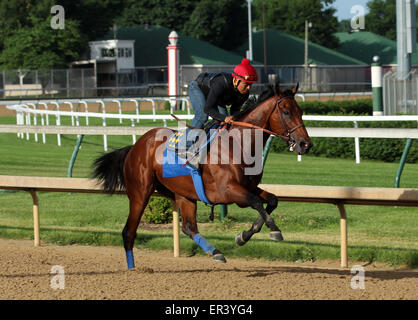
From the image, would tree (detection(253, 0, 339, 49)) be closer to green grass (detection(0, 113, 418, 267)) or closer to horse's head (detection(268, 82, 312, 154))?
Result: green grass (detection(0, 113, 418, 267))

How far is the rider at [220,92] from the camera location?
5.53 m

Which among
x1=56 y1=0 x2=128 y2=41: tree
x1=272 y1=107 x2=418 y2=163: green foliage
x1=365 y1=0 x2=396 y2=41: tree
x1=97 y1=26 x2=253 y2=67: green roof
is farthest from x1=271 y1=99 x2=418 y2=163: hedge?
x1=365 y1=0 x2=396 y2=41: tree

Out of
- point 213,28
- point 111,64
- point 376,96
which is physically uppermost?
point 213,28

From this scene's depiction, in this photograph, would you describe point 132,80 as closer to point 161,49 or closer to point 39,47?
point 39,47

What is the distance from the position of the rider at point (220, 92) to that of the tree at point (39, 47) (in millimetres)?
35357

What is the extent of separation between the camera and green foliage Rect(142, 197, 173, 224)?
8016mm

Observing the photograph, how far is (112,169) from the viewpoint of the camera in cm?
650

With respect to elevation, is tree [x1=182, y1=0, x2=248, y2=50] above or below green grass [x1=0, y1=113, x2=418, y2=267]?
above

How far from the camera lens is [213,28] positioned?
188 feet

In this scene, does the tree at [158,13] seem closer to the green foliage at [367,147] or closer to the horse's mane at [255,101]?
the green foliage at [367,147]

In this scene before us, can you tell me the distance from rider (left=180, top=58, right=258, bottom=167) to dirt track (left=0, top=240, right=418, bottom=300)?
0.97m
